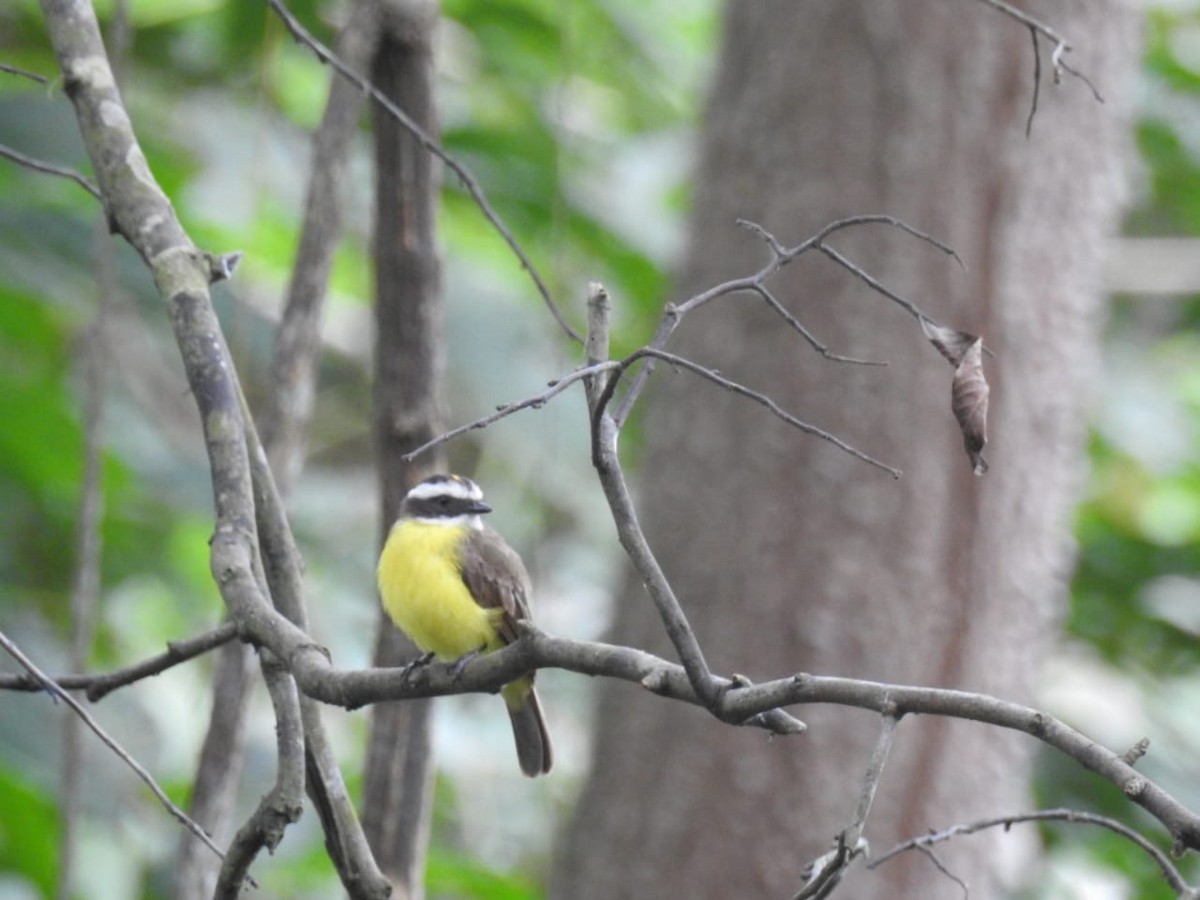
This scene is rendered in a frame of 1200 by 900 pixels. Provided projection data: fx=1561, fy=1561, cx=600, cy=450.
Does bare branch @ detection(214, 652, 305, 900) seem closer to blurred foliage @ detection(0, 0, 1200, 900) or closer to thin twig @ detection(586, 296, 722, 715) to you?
thin twig @ detection(586, 296, 722, 715)

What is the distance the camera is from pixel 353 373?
897 cm

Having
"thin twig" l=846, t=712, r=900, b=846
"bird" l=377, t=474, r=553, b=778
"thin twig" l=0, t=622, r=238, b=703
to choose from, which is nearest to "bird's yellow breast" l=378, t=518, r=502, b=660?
"bird" l=377, t=474, r=553, b=778

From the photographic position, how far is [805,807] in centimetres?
519

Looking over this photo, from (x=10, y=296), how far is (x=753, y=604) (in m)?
3.28

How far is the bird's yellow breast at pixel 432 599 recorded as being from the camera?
3879 mm

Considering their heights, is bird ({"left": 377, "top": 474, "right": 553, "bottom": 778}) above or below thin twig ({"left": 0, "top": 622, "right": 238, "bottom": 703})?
above

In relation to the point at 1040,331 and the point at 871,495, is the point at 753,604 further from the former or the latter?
the point at 1040,331

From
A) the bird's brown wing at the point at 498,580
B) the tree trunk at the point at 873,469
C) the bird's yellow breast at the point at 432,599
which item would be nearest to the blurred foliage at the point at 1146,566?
the tree trunk at the point at 873,469

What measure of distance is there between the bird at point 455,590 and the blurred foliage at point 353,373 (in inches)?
21.3

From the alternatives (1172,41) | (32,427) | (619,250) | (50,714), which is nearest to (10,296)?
(32,427)

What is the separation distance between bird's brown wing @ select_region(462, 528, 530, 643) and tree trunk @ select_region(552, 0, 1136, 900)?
145 centimetres

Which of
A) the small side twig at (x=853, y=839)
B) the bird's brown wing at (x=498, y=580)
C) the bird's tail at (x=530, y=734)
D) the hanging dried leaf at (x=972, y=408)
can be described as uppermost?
the bird's brown wing at (x=498, y=580)

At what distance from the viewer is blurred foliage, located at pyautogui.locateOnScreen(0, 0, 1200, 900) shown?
6.17 meters

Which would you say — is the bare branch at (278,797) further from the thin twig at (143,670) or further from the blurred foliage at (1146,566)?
the blurred foliage at (1146,566)
